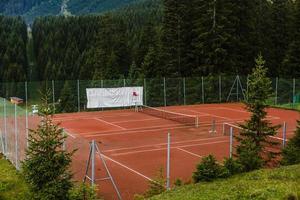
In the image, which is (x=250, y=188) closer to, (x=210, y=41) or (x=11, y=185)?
(x=11, y=185)

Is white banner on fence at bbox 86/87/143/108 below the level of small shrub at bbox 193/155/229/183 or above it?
above

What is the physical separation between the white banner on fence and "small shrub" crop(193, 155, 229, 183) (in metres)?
22.8

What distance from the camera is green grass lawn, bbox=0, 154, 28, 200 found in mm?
15005

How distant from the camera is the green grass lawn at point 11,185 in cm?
1500

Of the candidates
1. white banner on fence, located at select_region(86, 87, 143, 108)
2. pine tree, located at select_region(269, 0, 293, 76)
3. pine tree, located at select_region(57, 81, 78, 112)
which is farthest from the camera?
pine tree, located at select_region(269, 0, 293, 76)

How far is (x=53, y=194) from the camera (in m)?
12.0

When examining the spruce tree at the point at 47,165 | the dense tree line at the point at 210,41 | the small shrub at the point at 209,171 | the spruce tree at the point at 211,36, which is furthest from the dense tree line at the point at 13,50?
the small shrub at the point at 209,171

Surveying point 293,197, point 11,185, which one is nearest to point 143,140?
point 11,185

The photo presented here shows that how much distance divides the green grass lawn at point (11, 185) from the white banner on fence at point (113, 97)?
17.8 meters

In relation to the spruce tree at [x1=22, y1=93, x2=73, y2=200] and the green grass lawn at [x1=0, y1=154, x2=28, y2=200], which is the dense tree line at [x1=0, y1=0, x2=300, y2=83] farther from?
the spruce tree at [x1=22, y1=93, x2=73, y2=200]

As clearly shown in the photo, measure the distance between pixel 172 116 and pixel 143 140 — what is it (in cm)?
888

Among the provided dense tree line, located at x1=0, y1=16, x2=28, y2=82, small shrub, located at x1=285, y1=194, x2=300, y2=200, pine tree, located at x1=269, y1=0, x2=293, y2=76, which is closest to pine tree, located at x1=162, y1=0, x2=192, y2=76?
pine tree, located at x1=269, y1=0, x2=293, y2=76

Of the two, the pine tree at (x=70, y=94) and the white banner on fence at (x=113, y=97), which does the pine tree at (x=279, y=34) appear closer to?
the white banner on fence at (x=113, y=97)

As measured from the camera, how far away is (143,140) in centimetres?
2458
